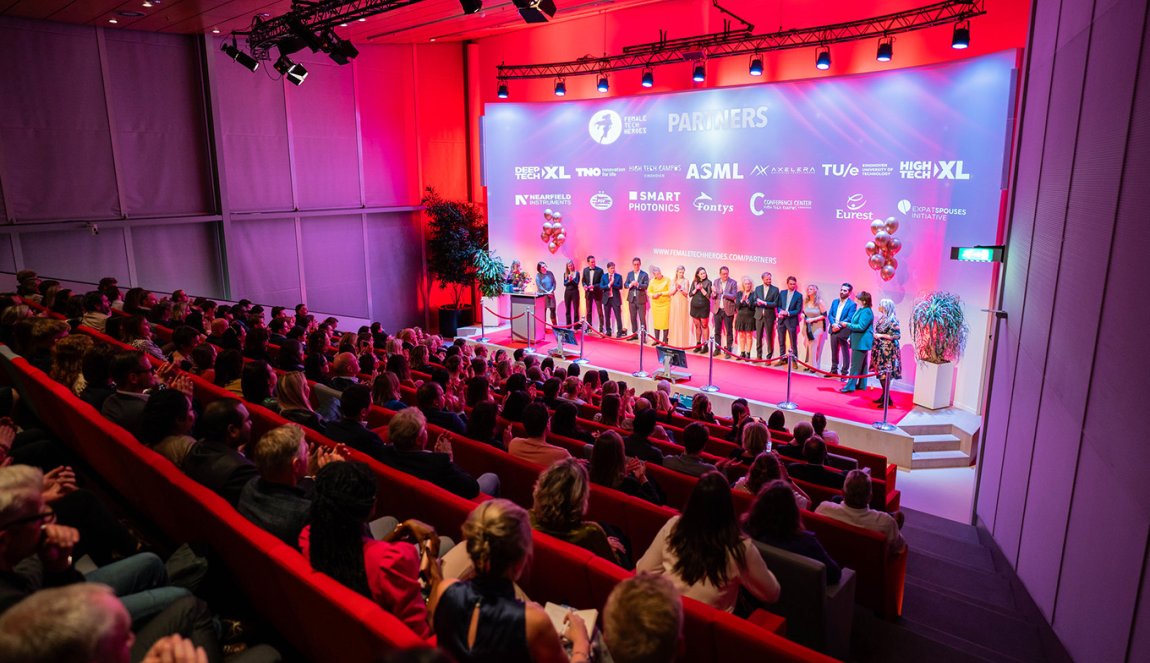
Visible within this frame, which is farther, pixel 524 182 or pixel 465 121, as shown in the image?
pixel 465 121

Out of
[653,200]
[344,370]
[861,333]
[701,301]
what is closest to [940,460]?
[861,333]

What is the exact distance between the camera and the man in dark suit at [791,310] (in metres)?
10.7

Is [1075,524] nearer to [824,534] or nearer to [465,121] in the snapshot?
[824,534]

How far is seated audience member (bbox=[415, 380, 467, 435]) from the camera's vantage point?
16.1ft

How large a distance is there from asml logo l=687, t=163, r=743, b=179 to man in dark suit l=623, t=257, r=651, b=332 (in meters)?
1.79

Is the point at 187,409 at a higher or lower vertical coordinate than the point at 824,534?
higher

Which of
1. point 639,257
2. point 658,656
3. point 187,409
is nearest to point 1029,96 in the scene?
point 658,656

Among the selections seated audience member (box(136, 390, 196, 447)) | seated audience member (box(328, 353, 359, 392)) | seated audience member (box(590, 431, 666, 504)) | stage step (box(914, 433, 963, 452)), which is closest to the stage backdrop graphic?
stage step (box(914, 433, 963, 452))

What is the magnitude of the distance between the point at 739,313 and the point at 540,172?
5076 millimetres

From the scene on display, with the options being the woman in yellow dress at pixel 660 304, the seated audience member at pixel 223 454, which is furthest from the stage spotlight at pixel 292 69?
the seated audience member at pixel 223 454

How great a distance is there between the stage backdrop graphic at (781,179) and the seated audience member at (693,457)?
6.15m

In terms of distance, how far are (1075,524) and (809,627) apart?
178 centimetres

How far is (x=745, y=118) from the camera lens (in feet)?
36.6

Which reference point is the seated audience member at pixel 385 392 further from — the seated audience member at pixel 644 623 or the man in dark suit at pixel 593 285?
the man in dark suit at pixel 593 285
